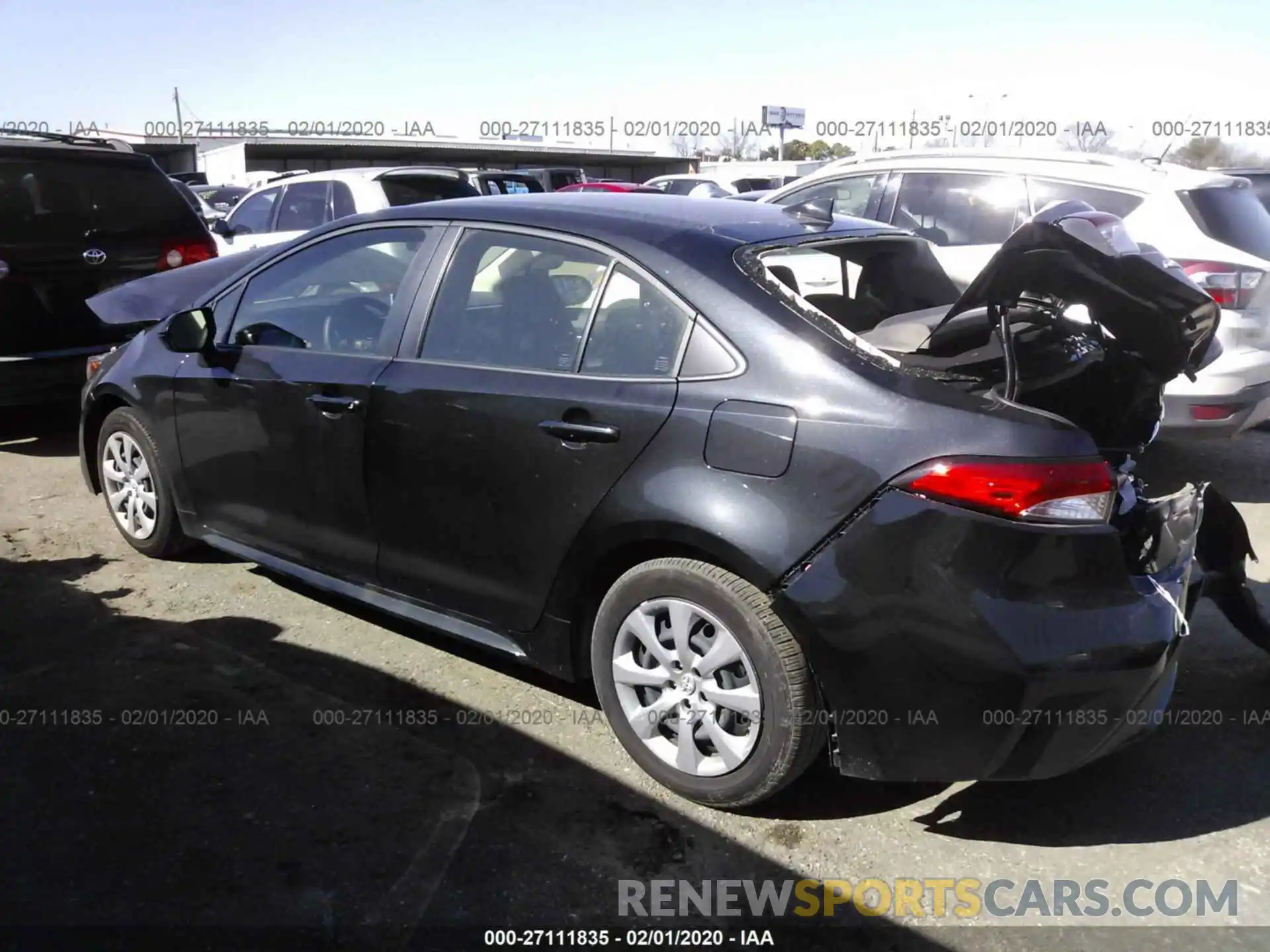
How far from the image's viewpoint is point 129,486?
15.7ft

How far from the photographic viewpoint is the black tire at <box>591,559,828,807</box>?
2.76 metres

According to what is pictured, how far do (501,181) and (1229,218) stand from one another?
8.46 meters

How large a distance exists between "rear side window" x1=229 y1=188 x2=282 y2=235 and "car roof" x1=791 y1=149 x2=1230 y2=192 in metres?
6.79

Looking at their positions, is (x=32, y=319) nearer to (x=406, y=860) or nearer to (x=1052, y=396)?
(x=406, y=860)

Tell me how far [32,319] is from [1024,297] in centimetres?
546

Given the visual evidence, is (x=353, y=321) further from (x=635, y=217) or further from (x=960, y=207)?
(x=960, y=207)

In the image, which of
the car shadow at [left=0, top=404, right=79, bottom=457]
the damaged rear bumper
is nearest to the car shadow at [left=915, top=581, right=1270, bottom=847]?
the damaged rear bumper

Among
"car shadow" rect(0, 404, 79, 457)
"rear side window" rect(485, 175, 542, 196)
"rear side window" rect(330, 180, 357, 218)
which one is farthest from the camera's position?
"rear side window" rect(485, 175, 542, 196)

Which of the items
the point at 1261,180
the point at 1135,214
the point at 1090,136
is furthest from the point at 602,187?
the point at 1135,214

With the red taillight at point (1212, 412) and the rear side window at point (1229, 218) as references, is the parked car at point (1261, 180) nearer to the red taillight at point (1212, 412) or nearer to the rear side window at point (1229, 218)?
the rear side window at point (1229, 218)

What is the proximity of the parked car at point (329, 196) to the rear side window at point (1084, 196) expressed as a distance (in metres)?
5.93

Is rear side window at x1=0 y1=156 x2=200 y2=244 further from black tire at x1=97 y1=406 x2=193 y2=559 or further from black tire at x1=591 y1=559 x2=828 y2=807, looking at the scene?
black tire at x1=591 y1=559 x2=828 y2=807

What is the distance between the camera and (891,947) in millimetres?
2500

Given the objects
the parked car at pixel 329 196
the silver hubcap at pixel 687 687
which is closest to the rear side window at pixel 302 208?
the parked car at pixel 329 196
